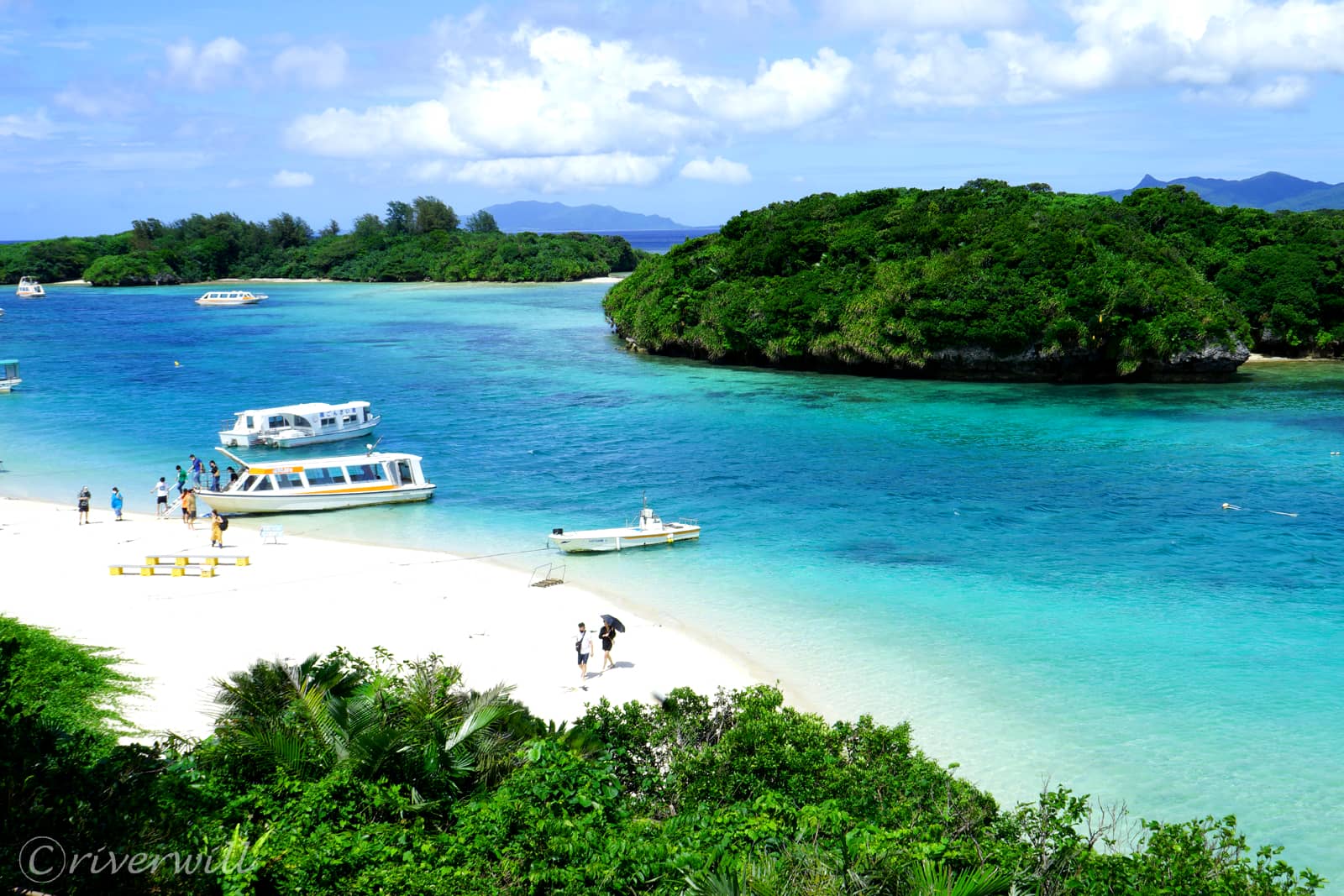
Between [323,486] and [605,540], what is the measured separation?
10239 mm

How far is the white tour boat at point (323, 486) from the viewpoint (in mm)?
30250

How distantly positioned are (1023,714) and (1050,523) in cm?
1253

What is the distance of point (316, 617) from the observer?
67.9 feet

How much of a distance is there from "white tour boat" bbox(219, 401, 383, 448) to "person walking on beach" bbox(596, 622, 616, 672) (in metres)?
25.8

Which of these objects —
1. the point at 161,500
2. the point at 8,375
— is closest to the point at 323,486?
the point at 161,500

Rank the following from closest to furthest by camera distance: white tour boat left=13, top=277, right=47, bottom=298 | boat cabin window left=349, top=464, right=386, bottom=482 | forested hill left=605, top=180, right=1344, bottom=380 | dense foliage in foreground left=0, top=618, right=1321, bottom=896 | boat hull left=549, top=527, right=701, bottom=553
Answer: dense foliage in foreground left=0, top=618, right=1321, bottom=896
boat hull left=549, top=527, right=701, bottom=553
boat cabin window left=349, top=464, right=386, bottom=482
forested hill left=605, top=180, right=1344, bottom=380
white tour boat left=13, top=277, right=47, bottom=298

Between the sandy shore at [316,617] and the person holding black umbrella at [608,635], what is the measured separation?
23cm

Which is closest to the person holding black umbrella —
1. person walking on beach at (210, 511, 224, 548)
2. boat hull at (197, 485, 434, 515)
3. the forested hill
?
person walking on beach at (210, 511, 224, 548)

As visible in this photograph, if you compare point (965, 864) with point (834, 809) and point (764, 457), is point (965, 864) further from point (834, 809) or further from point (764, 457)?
point (764, 457)

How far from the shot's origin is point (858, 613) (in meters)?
21.7

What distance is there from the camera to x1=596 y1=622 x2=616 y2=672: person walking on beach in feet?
59.9

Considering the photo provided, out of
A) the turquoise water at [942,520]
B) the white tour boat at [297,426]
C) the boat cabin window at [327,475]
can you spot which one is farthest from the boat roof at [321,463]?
the white tour boat at [297,426]

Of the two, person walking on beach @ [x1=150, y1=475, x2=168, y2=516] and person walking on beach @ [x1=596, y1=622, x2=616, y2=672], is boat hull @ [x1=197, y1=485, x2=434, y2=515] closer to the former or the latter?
person walking on beach @ [x1=150, y1=475, x2=168, y2=516]

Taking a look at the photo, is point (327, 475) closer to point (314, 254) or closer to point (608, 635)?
point (608, 635)
